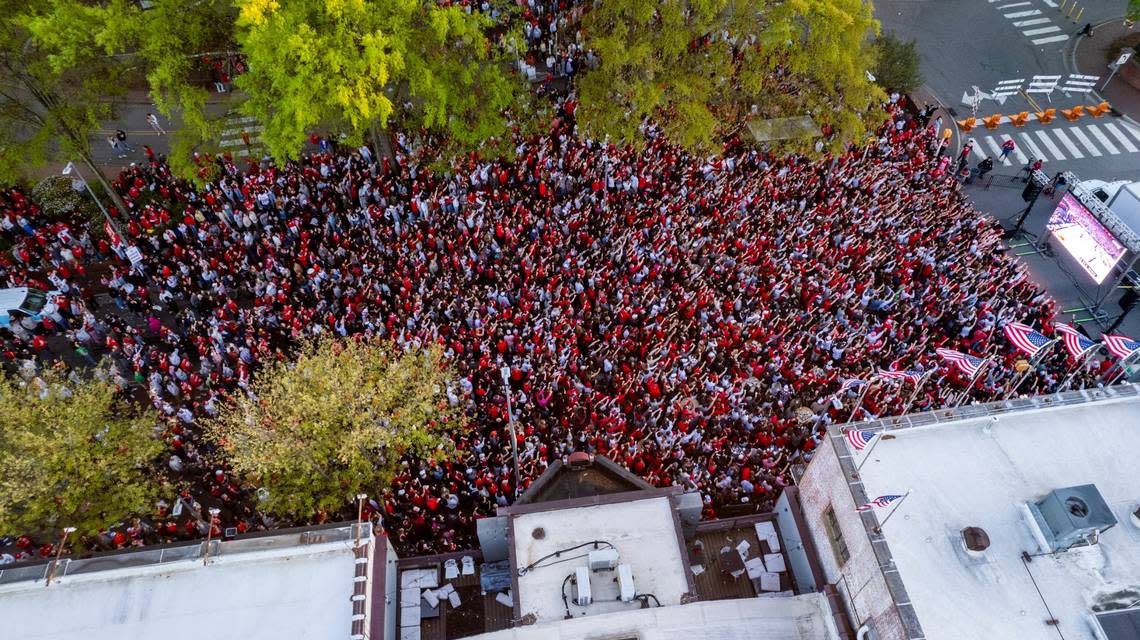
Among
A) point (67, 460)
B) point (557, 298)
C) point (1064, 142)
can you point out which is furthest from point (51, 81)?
point (1064, 142)

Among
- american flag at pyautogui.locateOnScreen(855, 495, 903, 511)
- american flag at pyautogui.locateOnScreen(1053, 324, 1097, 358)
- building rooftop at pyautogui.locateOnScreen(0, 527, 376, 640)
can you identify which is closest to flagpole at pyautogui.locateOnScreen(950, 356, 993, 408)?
american flag at pyautogui.locateOnScreen(1053, 324, 1097, 358)

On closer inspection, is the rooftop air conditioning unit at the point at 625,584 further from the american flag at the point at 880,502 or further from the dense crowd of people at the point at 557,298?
the american flag at the point at 880,502

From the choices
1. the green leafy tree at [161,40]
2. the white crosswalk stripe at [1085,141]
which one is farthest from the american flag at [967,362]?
the green leafy tree at [161,40]

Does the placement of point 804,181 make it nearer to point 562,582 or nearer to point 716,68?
point 716,68

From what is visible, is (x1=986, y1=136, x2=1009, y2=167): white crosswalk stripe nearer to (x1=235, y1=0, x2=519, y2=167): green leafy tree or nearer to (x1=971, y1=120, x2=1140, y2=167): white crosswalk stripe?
(x1=971, y1=120, x2=1140, y2=167): white crosswalk stripe

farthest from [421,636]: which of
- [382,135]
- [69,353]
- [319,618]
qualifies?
[382,135]

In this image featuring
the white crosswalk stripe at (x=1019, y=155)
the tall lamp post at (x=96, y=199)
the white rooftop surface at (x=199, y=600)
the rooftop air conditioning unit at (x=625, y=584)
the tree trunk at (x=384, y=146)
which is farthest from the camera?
the white crosswalk stripe at (x=1019, y=155)
